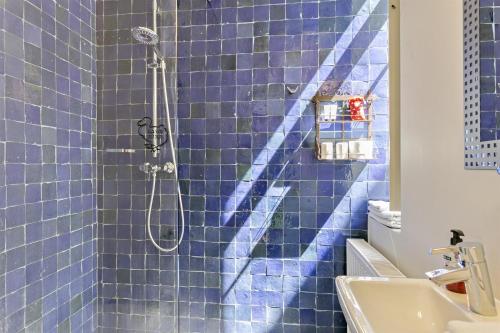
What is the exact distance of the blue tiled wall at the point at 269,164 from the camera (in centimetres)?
221

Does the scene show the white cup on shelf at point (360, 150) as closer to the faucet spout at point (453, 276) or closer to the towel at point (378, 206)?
the towel at point (378, 206)

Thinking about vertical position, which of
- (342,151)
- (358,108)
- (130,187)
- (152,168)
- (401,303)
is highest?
(358,108)

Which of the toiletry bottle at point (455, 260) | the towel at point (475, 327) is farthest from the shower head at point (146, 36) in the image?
the towel at point (475, 327)

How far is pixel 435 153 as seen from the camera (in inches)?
46.9

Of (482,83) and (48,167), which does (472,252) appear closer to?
(482,83)

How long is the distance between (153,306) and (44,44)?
1802mm

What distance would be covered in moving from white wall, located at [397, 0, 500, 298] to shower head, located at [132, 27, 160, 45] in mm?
1486

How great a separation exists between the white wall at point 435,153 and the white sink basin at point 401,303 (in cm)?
16

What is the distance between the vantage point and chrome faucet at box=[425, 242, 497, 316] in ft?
2.56

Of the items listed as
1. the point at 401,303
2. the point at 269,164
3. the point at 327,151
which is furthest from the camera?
the point at 269,164

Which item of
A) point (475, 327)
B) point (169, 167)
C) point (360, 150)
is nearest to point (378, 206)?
point (360, 150)

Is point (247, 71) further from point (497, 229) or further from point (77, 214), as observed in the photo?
point (497, 229)

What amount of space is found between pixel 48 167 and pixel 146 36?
1039 mm

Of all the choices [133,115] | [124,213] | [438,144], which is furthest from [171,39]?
[438,144]
